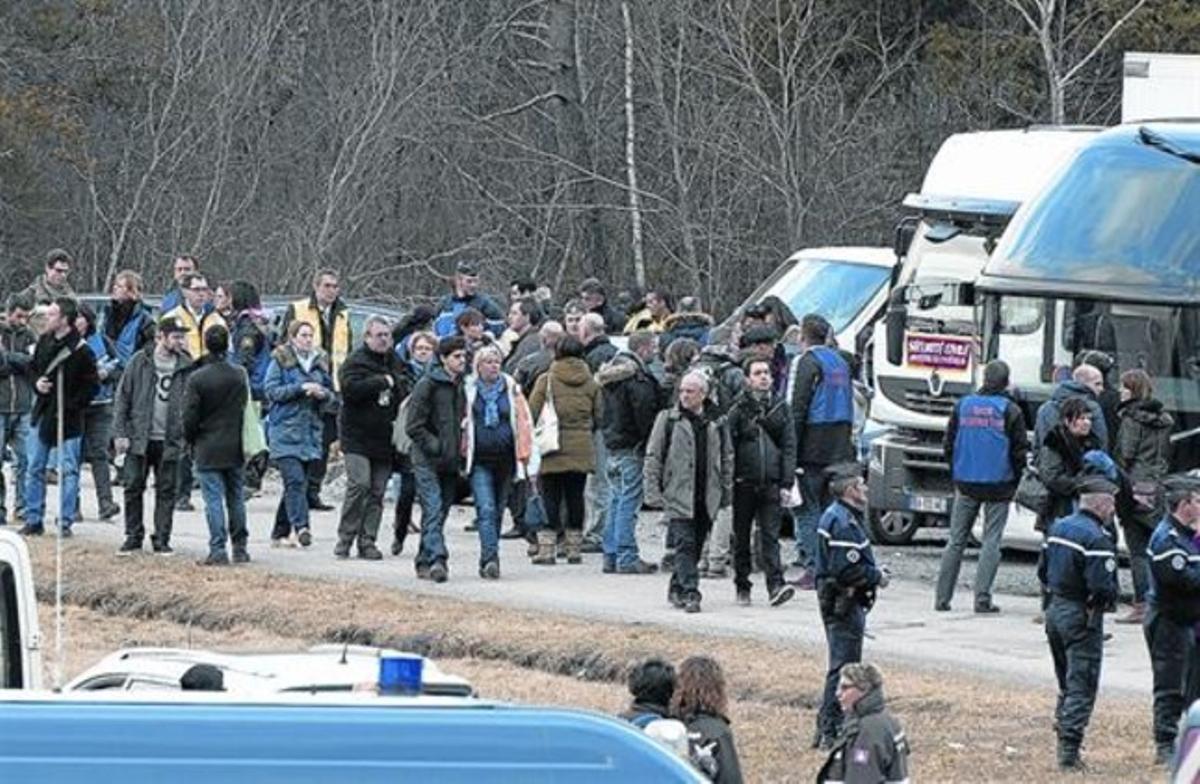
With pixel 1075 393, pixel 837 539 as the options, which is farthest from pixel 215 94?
pixel 837 539

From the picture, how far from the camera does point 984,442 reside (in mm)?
20938

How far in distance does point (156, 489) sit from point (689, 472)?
17.0ft

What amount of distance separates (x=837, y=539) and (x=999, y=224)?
421 inches

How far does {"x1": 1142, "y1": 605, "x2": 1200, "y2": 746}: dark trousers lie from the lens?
15453mm

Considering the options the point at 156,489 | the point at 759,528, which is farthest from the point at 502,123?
Result: the point at 759,528

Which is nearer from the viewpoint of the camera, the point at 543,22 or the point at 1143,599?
the point at 1143,599

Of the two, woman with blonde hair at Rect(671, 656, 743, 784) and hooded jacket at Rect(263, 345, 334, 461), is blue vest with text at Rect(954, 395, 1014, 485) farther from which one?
woman with blonde hair at Rect(671, 656, 743, 784)

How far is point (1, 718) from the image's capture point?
6.04m

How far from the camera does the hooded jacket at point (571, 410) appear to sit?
76.1 feet

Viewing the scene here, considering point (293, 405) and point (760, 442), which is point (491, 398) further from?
point (760, 442)

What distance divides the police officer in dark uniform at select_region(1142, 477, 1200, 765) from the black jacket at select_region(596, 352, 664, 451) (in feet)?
24.5

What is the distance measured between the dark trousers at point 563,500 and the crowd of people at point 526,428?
23 millimetres

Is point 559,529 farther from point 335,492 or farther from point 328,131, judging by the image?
point 328,131

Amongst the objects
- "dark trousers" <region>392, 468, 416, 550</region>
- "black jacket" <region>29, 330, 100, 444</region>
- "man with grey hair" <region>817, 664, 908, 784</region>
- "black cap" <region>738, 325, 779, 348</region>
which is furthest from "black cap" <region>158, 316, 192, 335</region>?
"man with grey hair" <region>817, 664, 908, 784</region>
